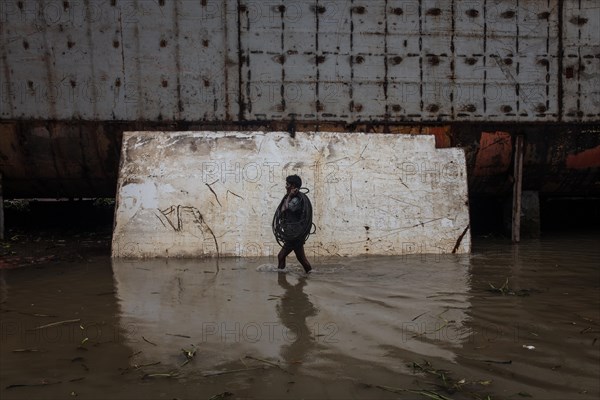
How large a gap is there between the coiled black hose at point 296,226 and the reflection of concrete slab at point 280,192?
1006 mm

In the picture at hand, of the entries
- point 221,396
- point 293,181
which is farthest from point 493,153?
point 221,396

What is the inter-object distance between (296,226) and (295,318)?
1943 millimetres

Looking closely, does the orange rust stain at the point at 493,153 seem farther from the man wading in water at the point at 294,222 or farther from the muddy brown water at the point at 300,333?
the man wading in water at the point at 294,222

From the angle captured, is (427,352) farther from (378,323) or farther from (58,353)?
(58,353)

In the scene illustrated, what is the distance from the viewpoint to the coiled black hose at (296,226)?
18.2ft

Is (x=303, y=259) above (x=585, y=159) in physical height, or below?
below

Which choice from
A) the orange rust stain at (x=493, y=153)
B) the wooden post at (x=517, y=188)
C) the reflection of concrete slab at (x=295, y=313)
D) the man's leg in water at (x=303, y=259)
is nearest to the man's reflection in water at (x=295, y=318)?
the reflection of concrete slab at (x=295, y=313)

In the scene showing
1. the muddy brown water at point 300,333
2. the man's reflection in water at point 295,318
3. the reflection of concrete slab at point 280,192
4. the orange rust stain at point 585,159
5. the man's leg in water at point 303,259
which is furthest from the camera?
the orange rust stain at point 585,159

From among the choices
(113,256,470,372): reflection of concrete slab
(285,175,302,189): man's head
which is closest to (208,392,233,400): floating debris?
(113,256,470,372): reflection of concrete slab

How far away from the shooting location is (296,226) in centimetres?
559

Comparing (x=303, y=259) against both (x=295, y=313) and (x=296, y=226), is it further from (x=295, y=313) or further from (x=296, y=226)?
(x=295, y=313)

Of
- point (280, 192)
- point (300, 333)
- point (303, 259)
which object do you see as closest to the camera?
point (300, 333)

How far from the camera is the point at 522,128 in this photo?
25.8 feet

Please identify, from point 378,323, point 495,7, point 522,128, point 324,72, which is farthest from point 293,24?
point 378,323
